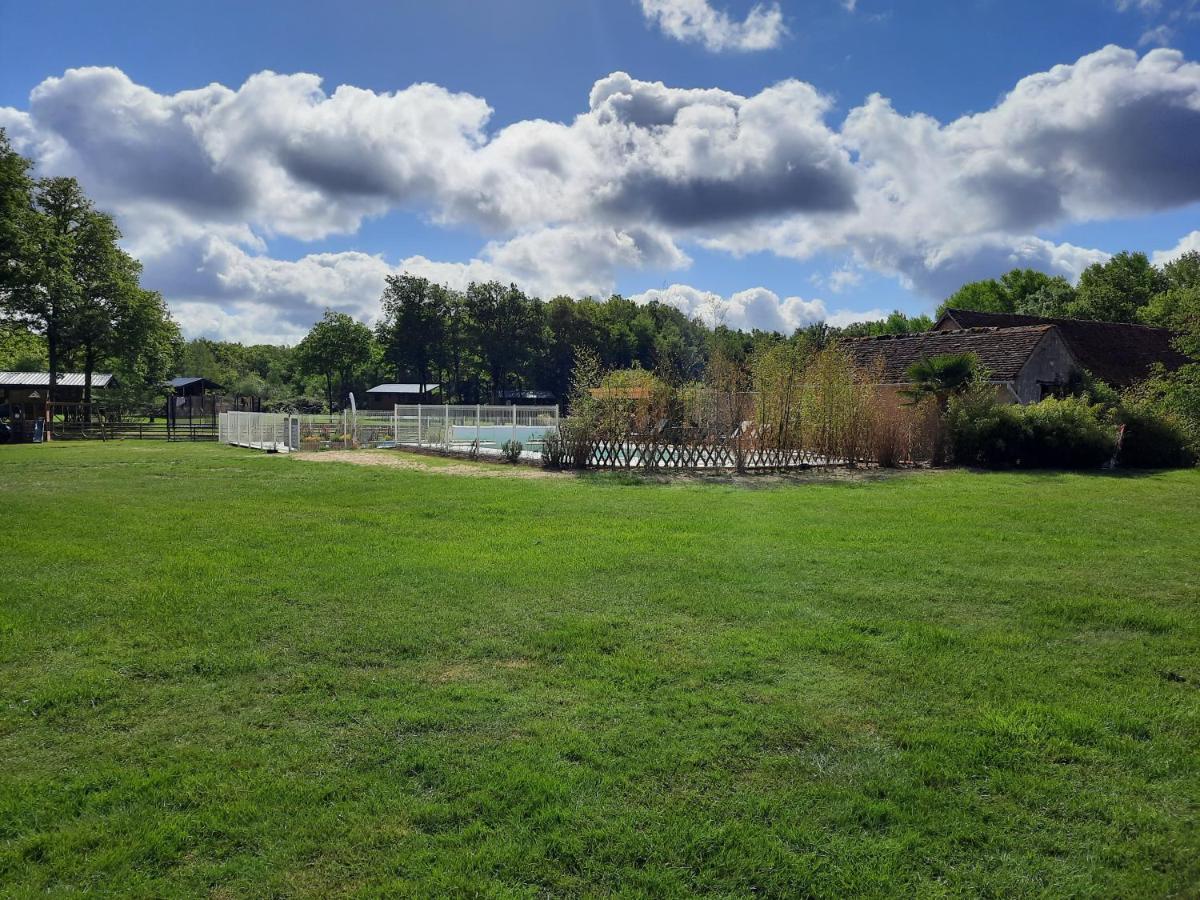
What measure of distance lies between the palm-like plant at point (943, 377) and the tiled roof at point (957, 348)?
1.68 m

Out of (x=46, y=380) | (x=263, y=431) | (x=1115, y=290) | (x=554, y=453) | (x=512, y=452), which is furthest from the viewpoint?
(x=46, y=380)

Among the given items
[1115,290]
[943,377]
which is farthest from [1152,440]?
[1115,290]

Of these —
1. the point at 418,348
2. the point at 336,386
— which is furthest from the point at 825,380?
the point at 336,386

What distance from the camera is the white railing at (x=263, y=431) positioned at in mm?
24594

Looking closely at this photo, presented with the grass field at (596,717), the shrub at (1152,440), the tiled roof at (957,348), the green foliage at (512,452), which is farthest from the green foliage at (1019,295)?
the grass field at (596,717)

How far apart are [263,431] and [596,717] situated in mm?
25503

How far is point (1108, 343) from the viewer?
2919cm

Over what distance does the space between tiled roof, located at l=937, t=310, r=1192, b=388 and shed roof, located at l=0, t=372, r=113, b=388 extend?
1897 inches

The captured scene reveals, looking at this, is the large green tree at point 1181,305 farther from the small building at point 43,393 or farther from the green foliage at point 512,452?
the small building at point 43,393

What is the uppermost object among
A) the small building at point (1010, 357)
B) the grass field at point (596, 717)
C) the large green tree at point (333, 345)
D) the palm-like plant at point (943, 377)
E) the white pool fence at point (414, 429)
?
the large green tree at point (333, 345)

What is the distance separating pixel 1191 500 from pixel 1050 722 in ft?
36.6

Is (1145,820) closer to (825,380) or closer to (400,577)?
(400,577)

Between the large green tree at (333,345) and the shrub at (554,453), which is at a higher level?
the large green tree at (333,345)

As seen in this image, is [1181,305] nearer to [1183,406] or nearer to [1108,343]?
[1183,406]
